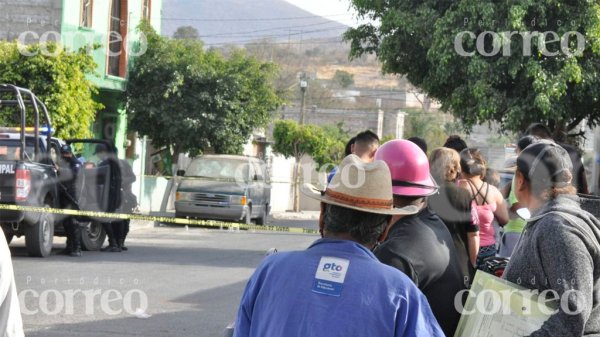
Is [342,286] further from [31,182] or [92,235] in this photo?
[92,235]

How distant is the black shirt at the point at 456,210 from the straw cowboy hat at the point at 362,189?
2643 millimetres

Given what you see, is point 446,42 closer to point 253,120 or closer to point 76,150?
point 76,150

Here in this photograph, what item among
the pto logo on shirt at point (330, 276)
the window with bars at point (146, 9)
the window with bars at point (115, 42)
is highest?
the window with bars at point (146, 9)

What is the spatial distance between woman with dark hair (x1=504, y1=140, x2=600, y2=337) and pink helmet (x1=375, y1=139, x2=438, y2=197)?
0.61m

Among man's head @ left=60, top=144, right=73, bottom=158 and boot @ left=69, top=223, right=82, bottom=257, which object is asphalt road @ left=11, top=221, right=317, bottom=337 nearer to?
boot @ left=69, top=223, right=82, bottom=257

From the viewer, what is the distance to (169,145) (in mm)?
29781

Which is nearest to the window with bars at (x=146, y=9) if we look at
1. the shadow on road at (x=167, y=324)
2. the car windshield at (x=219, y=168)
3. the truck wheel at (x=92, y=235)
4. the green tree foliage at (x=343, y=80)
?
the car windshield at (x=219, y=168)

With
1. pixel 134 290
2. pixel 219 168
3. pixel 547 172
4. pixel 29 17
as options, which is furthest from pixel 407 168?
pixel 29 17

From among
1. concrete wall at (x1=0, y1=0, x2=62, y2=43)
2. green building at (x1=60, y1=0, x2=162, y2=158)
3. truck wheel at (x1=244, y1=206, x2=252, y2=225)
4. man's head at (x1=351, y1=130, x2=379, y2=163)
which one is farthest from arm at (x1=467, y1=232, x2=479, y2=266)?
concrete wall at (x1=0, y1=0, x2=62, y2=43)

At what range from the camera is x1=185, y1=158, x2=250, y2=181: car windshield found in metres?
25.1

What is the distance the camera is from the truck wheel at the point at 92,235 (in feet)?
53.5

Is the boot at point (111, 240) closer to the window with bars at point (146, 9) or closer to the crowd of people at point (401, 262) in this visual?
the crowd of people at point (401, 262)

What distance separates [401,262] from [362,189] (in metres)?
0.88

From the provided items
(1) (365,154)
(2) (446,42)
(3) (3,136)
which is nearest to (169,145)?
(2) (446,42)
